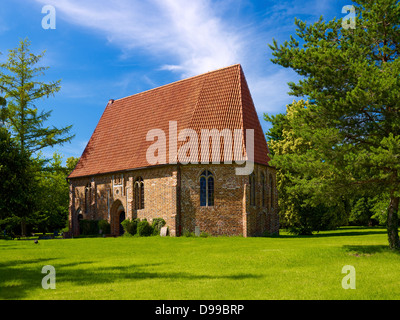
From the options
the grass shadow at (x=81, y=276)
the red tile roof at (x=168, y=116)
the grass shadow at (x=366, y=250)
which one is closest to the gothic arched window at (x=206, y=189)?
the red tile roof at (x=168, y=116)

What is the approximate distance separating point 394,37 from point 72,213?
36.2m

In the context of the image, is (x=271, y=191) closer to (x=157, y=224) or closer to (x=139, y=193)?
(x=157, y=224)

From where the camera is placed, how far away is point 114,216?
1576 inches

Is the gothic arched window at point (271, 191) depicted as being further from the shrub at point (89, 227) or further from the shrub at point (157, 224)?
the shrub at point (89, 227)

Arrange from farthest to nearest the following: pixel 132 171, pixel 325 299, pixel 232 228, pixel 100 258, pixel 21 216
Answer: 1. pixel 132 171
2. pixel 232 228
3. pixel 21 216
4. pixel 100 258
5. pixel 325 299

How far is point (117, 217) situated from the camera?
4019cm

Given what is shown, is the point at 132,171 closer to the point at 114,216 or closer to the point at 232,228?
the point at 114,216

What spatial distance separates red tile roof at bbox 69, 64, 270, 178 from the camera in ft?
114

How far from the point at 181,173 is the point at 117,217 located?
33.7ft

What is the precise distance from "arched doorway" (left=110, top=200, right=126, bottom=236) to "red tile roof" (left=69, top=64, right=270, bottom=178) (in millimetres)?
3441

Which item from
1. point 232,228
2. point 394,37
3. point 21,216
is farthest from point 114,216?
point 394,37

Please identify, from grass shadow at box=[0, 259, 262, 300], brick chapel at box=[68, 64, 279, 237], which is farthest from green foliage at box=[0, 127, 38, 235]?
grass shadow at box=[0, 259, 262, 300]

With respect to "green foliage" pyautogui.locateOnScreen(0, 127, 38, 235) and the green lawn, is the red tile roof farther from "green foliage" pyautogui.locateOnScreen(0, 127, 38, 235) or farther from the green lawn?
the green lawn

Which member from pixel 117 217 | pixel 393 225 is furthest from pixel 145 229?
pixel 393 225
